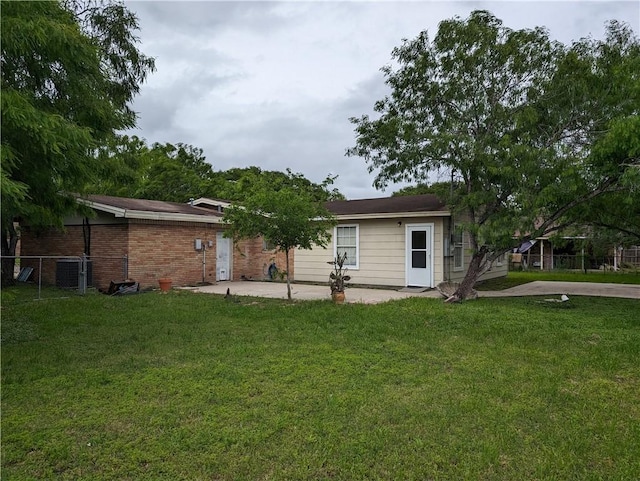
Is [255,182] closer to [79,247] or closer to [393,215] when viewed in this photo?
[393,215]

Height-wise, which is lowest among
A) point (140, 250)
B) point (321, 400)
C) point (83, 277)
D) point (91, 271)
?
point (321, 400)

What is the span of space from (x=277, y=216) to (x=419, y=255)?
5.28 m

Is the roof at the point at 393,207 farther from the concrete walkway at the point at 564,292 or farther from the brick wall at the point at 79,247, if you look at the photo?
the brick wall at the point at 79,247

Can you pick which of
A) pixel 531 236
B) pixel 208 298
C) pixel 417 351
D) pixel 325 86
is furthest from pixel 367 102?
pixel 417 351

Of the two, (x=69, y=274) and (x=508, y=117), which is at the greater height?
(x=508, y=117)

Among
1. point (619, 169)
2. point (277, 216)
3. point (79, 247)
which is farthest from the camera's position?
point (79, 247)

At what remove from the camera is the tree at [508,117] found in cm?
935

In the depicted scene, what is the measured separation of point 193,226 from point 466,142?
8.84 metres

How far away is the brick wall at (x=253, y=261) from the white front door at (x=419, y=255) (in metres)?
4.90

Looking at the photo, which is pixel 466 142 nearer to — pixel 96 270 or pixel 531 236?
pixel 531 236

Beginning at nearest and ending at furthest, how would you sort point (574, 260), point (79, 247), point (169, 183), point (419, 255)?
point (419, 255)
point (79, 247)
point (574, 260)
point (169, 183)

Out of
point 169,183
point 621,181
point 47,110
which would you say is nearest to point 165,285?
point 47,110

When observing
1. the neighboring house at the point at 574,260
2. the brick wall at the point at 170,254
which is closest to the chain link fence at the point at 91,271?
the brick wall at the point at 170,254

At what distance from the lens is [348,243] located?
1485 centimetres
